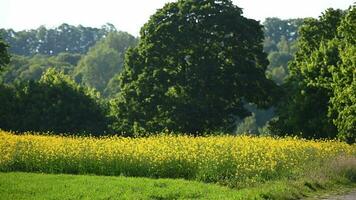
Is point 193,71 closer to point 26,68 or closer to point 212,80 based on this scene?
point 212,80

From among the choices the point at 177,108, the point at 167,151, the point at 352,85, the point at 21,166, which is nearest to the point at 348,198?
the point at 167,151

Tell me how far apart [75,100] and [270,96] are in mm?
19247

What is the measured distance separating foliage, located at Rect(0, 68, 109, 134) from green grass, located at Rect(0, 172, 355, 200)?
102 feet

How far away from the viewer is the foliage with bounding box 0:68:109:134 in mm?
49406

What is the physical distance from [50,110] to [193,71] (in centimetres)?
1548

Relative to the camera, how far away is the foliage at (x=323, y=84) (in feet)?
112

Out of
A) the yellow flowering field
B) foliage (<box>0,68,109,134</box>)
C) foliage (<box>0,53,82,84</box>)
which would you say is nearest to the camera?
the yellow flowering field

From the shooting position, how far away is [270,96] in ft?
145

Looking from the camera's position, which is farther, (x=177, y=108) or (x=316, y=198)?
(x=177, y=108)

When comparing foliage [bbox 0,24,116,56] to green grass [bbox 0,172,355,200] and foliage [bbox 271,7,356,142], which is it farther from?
green grass [bbox 0,172,355,200]

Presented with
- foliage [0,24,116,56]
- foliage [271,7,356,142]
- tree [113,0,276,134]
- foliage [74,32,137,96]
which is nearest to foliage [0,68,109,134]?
tree [113,0,276,134]

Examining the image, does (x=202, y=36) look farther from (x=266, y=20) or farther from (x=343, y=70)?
(x=266, y=20)

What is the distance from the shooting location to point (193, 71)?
42219mm

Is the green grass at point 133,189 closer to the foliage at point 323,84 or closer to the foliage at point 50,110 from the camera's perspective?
the foliage at point 323,84
